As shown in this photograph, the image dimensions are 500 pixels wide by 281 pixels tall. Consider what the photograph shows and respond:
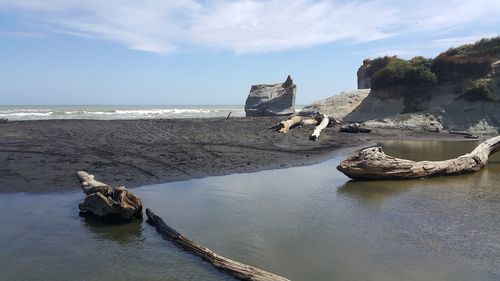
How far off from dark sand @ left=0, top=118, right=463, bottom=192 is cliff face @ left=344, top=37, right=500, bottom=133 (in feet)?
11.6

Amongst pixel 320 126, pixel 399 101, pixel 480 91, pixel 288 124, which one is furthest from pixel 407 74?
pixel 288 124

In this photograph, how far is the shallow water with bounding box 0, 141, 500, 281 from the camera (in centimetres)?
582

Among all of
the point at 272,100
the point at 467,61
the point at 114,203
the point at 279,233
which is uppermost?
the point at 467,61

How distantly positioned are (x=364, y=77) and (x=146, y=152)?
38.5 m

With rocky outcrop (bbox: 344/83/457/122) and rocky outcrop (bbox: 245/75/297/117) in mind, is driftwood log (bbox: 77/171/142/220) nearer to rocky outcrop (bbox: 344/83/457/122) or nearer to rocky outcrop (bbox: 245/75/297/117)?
rocky outcrop (bbox: 344/83/457/122)

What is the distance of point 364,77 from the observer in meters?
49.2

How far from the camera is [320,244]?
6770 millimetres

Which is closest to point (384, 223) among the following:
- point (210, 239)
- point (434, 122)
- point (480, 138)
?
point (210, 239)

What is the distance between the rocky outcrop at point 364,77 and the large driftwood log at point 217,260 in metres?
43.5

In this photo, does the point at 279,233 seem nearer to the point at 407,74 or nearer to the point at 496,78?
the point at 496,78

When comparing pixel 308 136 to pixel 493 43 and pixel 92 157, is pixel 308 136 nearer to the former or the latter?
pixel 92 157

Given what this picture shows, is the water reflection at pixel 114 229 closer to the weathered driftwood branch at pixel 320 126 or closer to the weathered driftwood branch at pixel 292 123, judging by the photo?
the weathered driftwood branch at pixel 320 126

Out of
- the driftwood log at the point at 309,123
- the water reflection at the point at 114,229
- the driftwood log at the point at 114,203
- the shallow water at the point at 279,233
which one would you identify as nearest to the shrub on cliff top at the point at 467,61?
the driftwood log at the point at 309,123

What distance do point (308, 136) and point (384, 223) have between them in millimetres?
14249
